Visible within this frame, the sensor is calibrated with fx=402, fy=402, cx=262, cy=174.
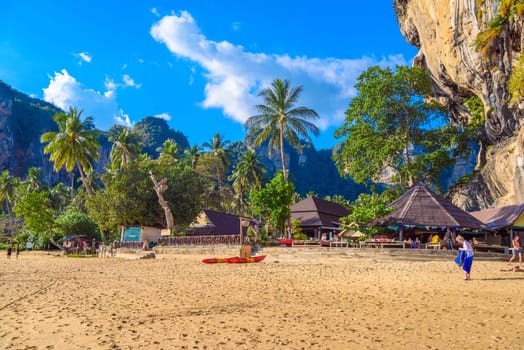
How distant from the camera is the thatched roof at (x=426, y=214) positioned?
2197cm

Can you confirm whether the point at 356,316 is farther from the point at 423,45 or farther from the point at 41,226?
the point at 423,45

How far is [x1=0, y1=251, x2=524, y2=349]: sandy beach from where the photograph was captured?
5609mm

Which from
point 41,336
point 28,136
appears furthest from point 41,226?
point 28,136

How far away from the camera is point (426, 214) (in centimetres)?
2266

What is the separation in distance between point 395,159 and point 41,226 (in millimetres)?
30915

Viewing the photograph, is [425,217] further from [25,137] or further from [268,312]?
[25,137]

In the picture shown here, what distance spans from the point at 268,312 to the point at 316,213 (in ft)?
92.2

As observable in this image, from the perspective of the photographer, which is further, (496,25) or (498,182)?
(498,182)

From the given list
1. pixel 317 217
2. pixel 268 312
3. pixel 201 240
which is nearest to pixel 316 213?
pixel 317 217

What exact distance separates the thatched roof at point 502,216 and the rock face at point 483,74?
61.0 inches

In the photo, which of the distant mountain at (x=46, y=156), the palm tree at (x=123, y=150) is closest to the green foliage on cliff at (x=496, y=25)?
the palm tree at (x=123, y=150)

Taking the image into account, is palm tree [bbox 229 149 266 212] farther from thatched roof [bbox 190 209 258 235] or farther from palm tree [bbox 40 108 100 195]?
palm tree [bbox 40 108 100 195]

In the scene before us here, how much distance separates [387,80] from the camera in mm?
33625

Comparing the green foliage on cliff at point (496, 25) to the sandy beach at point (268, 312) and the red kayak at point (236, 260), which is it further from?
the red kayak at point (236, 260)
